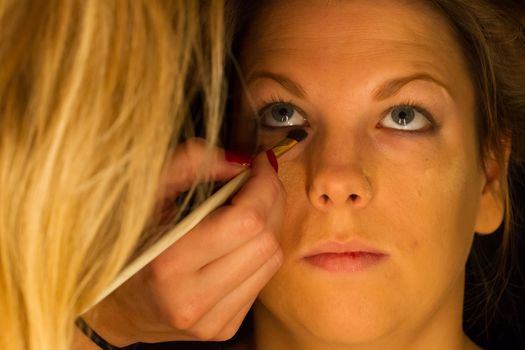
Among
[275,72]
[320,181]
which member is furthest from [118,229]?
[275,72]

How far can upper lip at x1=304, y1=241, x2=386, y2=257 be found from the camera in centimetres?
130

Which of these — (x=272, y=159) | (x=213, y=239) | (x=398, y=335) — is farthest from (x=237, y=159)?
(x=398, y=335)

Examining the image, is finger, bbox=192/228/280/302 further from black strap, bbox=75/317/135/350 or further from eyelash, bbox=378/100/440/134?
eyelash, bbox=378/100/440/134

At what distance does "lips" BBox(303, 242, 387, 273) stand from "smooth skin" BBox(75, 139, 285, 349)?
117 mm

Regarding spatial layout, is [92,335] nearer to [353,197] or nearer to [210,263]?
[210,263]

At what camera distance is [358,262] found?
1314mm

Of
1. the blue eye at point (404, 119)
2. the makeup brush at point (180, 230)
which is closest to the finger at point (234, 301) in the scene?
the makeup brush at point (180, 230)

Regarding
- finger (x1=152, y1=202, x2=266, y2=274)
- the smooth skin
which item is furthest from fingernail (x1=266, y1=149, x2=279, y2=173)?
finger (x1=152, y1=202, x2=266, y2=274)

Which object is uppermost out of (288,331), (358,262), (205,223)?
(205,223)

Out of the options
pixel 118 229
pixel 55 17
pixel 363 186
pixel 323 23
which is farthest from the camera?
pixel 323 23

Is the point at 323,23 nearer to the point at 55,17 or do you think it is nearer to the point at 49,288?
the point at 55,17

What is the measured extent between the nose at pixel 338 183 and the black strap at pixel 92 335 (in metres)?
0.37

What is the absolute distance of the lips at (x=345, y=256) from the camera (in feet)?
4.28

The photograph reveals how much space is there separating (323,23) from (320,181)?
28cm
